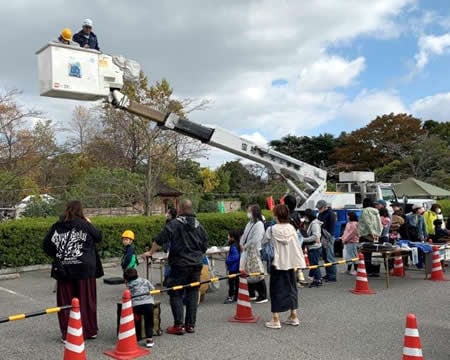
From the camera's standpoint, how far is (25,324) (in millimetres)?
6500

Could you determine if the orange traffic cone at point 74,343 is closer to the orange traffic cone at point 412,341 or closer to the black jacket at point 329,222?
the orange traffic cone at point 412,341

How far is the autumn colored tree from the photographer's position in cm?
4225

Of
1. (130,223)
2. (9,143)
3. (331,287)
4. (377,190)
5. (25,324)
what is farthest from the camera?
(9,143)

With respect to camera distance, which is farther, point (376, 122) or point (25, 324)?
point (376, 122)

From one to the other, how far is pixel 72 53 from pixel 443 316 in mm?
7498

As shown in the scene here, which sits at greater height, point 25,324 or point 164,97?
point 164,97

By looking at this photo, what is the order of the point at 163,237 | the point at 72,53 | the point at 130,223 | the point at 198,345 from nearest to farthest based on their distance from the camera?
the point at 198,345, the point at 163,237, the point at 72,53, the point at 130,223

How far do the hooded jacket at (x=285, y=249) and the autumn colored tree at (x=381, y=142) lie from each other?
37.9m

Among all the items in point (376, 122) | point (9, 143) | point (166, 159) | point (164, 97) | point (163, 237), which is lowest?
point (163, 237)

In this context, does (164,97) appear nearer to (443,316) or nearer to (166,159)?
(166,159)

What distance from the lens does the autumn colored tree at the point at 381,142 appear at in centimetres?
4225

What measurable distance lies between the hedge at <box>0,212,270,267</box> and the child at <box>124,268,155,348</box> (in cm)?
702

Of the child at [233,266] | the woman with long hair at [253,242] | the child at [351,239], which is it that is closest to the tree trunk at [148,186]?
the child at [351,239]

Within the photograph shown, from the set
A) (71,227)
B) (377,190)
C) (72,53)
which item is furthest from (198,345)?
(377,190)
